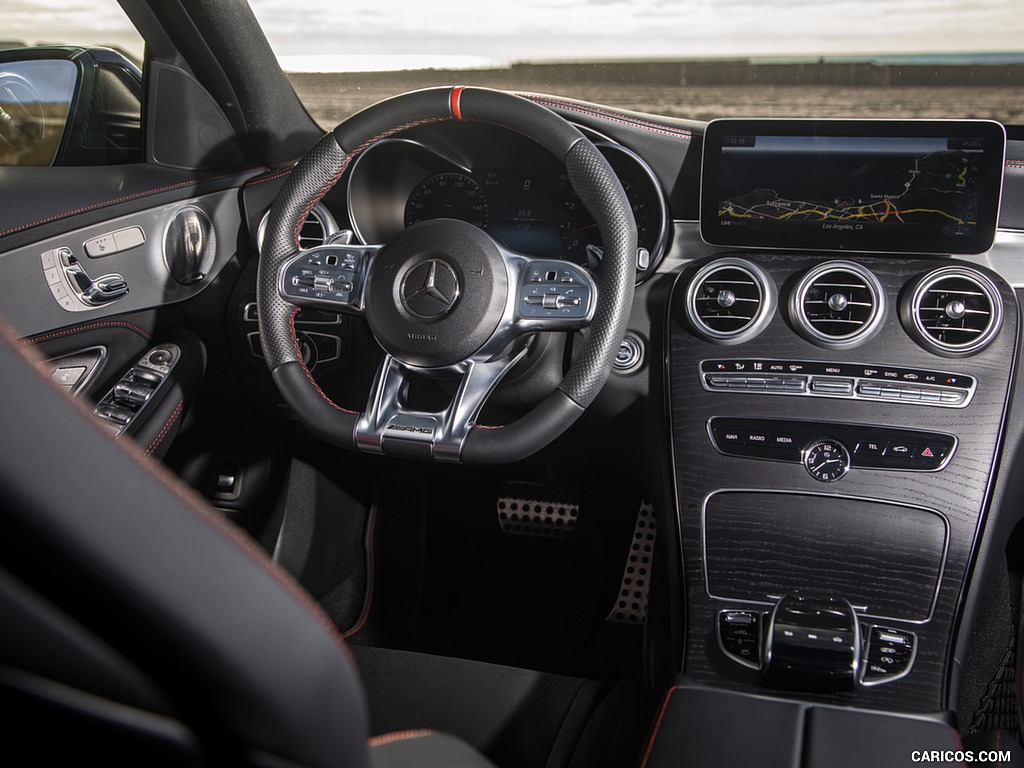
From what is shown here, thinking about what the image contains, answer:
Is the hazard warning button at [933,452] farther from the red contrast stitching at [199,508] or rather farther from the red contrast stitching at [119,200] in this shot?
the red contrast stitching at [119,200]

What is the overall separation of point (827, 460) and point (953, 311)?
34 cm

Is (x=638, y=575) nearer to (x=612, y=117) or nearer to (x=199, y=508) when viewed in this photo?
(x=612, y=117)

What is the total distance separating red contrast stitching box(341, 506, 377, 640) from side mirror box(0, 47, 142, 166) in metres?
1.07

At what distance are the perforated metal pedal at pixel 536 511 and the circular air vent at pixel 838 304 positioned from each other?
2.80ft

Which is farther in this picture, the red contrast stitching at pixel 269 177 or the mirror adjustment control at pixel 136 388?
the red contrast stitching at pixel 269 177

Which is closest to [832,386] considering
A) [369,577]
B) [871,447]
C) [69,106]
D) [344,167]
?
[871,447]

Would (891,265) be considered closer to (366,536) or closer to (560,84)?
(560,84)

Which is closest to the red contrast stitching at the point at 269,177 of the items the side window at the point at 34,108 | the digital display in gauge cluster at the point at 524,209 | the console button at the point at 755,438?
the digital display in gauge cluster at the point at 524,209

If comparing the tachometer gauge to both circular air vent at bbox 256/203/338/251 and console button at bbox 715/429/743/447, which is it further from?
console button at bbox 715/429/743/447

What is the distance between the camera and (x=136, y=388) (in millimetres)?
1931

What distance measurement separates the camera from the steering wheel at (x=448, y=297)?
1463mm

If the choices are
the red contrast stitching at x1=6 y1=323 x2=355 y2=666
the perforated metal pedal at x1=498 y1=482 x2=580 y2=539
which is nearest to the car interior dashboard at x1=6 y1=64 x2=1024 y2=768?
the perforated metal pedal at x1=498 y1=482 x2=580 y2=539

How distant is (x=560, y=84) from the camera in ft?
6.37

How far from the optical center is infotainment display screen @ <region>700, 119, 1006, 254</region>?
1596mm
